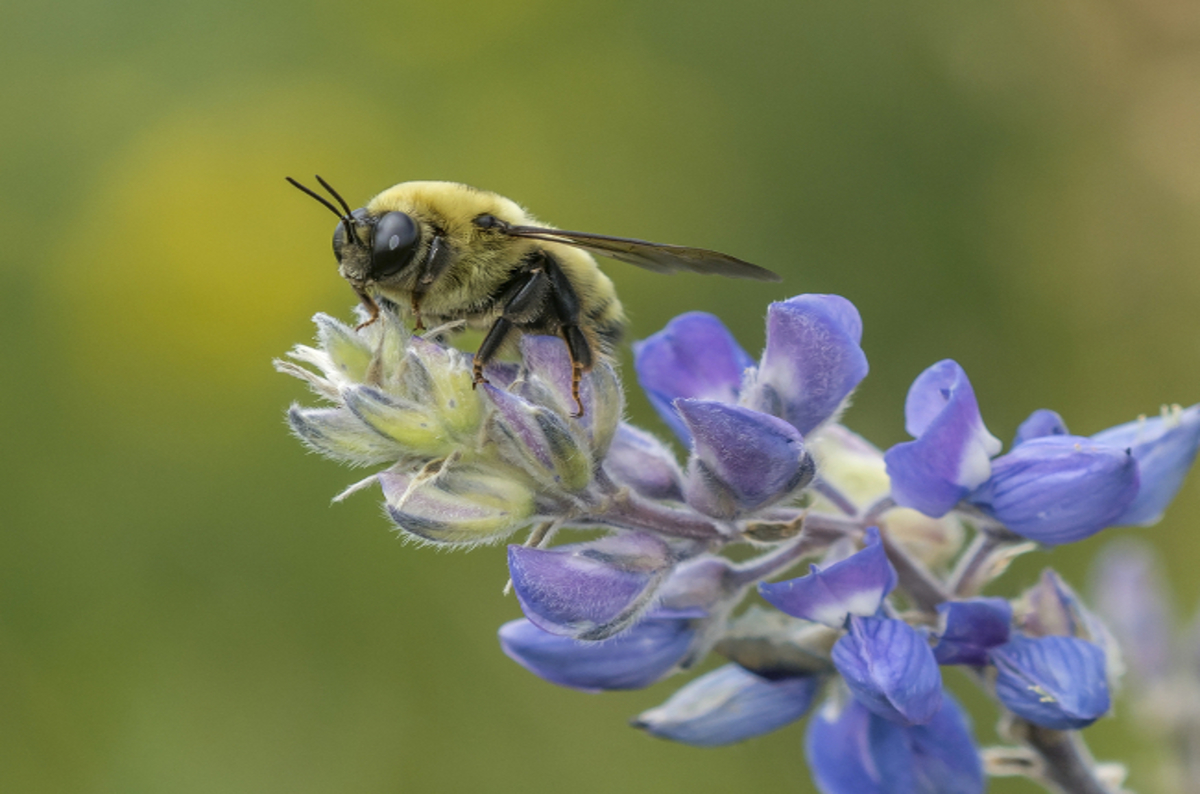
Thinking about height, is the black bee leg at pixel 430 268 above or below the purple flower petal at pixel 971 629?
above

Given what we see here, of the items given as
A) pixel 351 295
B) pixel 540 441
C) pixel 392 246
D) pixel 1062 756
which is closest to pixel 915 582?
pixel 1062 756

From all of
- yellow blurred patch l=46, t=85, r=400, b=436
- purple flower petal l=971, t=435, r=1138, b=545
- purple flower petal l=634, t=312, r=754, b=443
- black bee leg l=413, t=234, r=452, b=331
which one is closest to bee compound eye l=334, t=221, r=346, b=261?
black bee leg l=413, t=234, r=452, b=331

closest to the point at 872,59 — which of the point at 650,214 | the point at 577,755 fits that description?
the point at 650,214

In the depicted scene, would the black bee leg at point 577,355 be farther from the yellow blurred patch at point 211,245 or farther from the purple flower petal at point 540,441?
the yellow blurred patch at point 211,245

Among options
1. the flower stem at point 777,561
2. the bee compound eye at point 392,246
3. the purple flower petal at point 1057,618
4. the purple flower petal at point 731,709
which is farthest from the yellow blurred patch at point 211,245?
the purple flower petal at point 1057,618

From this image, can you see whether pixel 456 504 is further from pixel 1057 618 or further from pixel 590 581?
pixel 1057 618

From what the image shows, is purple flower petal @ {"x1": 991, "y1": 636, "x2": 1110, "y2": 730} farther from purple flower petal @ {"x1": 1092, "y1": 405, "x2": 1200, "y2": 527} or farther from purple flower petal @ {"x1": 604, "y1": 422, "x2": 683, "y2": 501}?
purple flower petal @ {"x1": 604, "y1": 422, "x2": 683, "y2": 501}
